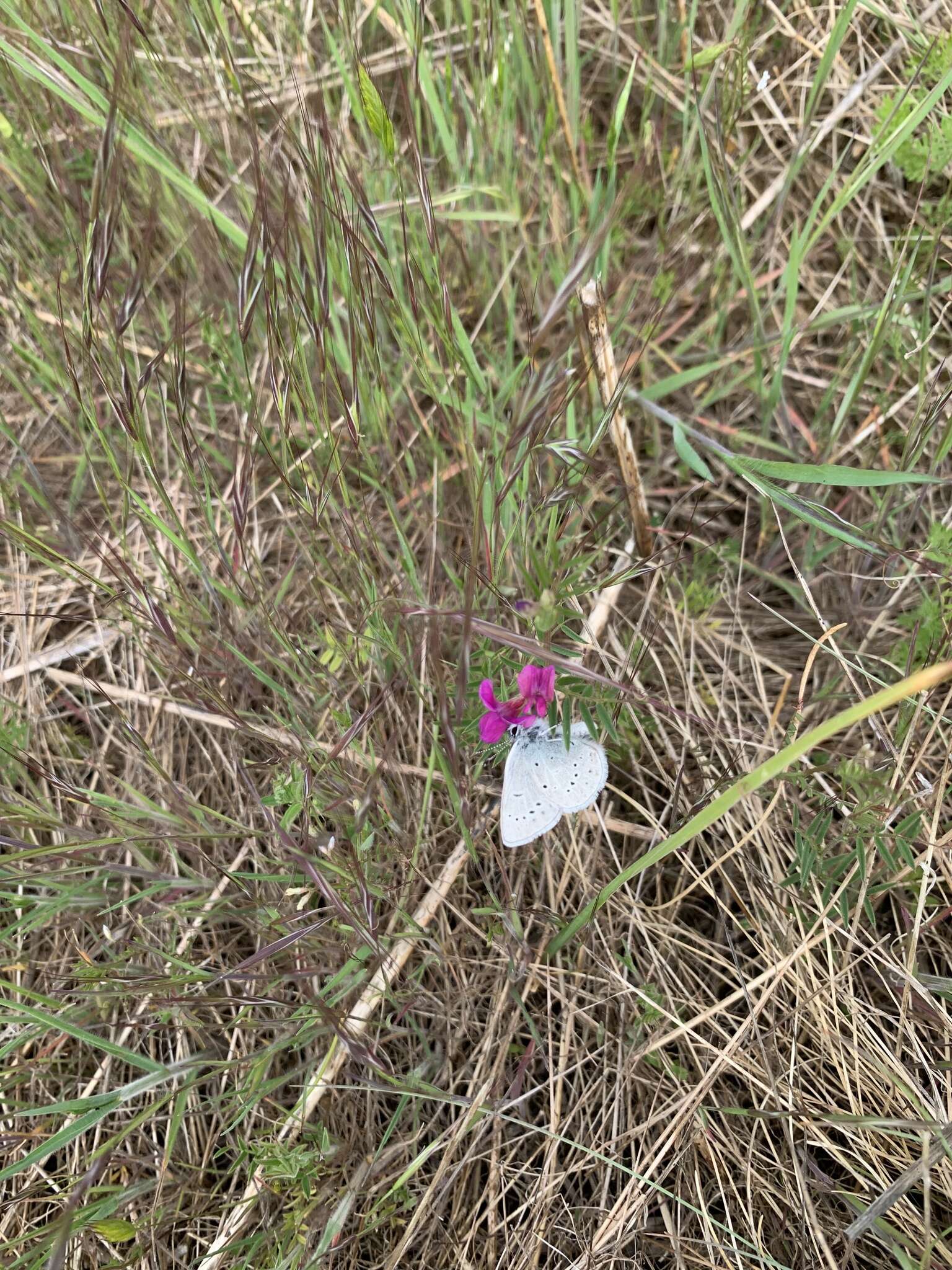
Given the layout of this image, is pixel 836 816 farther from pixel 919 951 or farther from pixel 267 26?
pixel 267 26

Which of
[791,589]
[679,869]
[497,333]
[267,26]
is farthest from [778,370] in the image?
[267,26]

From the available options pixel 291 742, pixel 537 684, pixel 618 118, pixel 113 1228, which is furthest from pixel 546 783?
pixel 618 118

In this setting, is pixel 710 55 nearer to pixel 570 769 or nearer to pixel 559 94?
pixel 559 94

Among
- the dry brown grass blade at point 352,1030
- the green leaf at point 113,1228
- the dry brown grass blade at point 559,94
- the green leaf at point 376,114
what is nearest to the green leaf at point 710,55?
the dry brown grass blade at point 559,94

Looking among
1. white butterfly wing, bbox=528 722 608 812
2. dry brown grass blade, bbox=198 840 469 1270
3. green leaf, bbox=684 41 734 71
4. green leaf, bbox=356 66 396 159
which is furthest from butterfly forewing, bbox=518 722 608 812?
green leaf, bbox=684 41 734 71

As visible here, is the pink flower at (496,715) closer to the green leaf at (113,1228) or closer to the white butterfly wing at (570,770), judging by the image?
the white butterfly wing at (570,770)

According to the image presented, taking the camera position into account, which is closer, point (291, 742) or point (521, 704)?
point (521, 704)

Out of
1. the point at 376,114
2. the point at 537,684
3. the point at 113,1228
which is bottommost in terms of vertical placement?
the point at 113,1228
